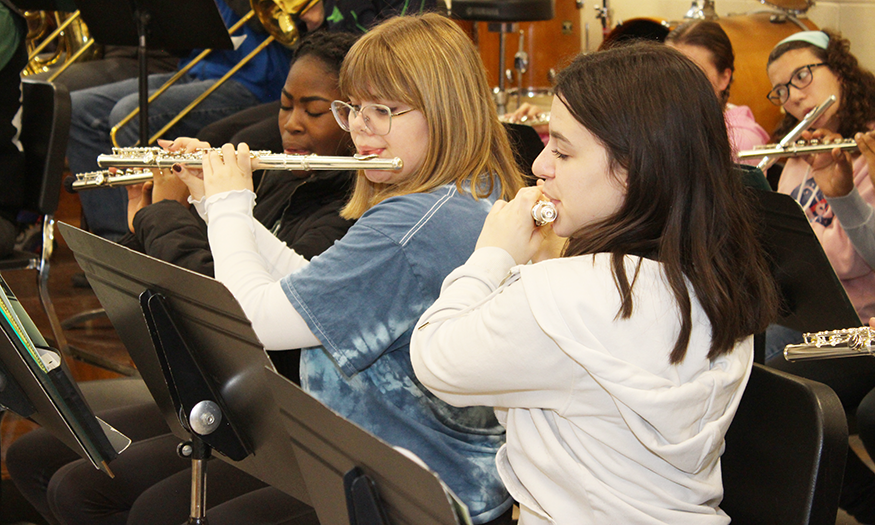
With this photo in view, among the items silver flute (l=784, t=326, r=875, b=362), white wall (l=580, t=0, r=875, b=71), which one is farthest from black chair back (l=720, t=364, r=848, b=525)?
white wall (l=580, t=0, r=875, b=71)

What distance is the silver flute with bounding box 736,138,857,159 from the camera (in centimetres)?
185

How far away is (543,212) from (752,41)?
318 cm

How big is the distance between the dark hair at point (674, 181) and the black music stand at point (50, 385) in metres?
0.68

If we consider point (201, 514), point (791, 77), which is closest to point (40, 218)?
point (201, 514)

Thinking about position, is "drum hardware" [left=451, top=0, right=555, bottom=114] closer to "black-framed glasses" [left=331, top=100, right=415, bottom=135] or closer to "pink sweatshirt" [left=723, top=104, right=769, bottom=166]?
"pink sweatshirt" [left=723, top=104, right=769, bottom=166]

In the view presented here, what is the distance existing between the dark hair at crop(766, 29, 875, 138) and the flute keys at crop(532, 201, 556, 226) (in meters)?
1.41

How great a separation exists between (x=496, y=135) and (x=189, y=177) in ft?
2.03

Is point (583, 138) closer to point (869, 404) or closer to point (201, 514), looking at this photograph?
point (201, 514)

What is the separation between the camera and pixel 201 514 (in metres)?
1.22

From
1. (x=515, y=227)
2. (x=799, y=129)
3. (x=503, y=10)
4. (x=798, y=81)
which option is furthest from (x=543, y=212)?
(x=503, y=10)

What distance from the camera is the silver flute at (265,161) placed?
4.32ft

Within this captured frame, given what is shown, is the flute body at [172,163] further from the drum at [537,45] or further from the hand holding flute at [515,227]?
the drum at [537,45]

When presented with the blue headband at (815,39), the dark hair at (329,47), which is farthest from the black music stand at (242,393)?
the blue headband at (815,39)

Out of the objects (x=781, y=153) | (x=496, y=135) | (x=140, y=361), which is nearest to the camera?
(x=140, y=361)
